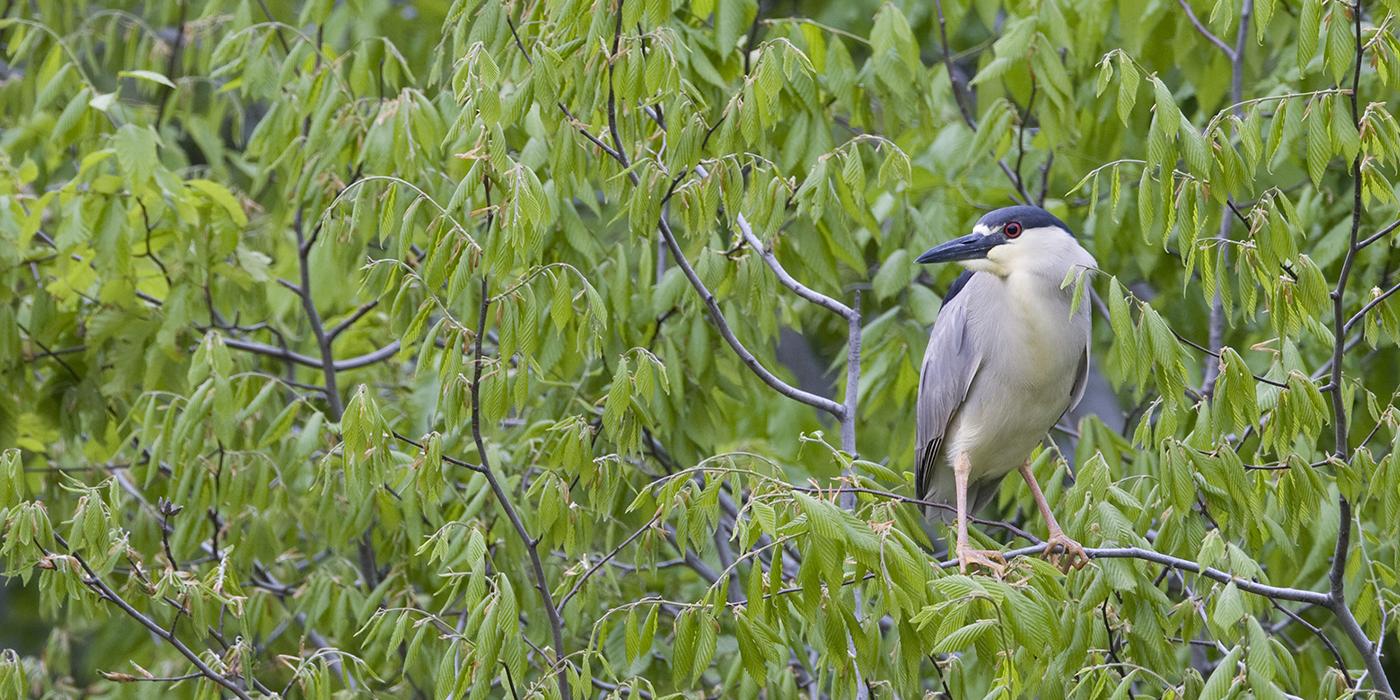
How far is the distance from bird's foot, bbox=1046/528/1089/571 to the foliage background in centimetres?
11

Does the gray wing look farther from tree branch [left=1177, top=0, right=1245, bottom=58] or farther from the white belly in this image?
tree branch [left=1177, top=0, right=1245, bottom=58]

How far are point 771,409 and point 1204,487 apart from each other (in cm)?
258

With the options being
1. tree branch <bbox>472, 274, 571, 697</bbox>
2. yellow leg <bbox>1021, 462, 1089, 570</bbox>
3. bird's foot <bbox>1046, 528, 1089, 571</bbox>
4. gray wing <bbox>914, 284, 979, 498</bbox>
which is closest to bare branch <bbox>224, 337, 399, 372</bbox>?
tree branch <bbox>472, 274, 571, 697</bbox>

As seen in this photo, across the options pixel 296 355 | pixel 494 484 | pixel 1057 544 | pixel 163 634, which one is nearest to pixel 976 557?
pixel 1057 544

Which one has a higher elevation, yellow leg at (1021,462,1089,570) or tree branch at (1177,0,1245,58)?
tree branch at (1177,0,1245,58)

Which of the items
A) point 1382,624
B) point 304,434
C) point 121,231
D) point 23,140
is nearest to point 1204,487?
point 1382,624

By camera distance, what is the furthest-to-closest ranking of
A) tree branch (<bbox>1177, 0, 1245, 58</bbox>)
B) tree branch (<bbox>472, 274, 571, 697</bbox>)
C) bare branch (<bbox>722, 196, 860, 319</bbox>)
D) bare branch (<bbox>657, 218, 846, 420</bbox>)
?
1. tree branch (<bbox>1177, 0, 1245, 58</bbox>)
2. bare branch (<bbox>722, 196, 860, 319</bbox>)
3. bare branch (<bbox>657, 218, 846, 420</bbox>)
4. tree branch (<bbox>472, 274, 571, 697</bbox>)

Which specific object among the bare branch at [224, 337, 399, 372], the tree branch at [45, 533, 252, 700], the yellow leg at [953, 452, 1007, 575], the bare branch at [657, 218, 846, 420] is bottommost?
the bare branch at [224, 337, 399, 372]

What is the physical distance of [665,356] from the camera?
3.82m

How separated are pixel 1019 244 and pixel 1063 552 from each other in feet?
2.54

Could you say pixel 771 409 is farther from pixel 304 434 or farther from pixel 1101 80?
pixel 1101 80

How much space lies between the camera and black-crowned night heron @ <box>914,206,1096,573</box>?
369 cm

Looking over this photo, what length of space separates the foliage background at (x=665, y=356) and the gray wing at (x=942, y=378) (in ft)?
0.81

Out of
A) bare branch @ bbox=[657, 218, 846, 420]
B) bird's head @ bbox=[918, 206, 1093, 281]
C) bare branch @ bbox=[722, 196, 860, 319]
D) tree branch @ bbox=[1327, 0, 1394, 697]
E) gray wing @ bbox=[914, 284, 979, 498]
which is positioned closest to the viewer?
tree branch @ bbox=[1327, 0, 1394, 697]
